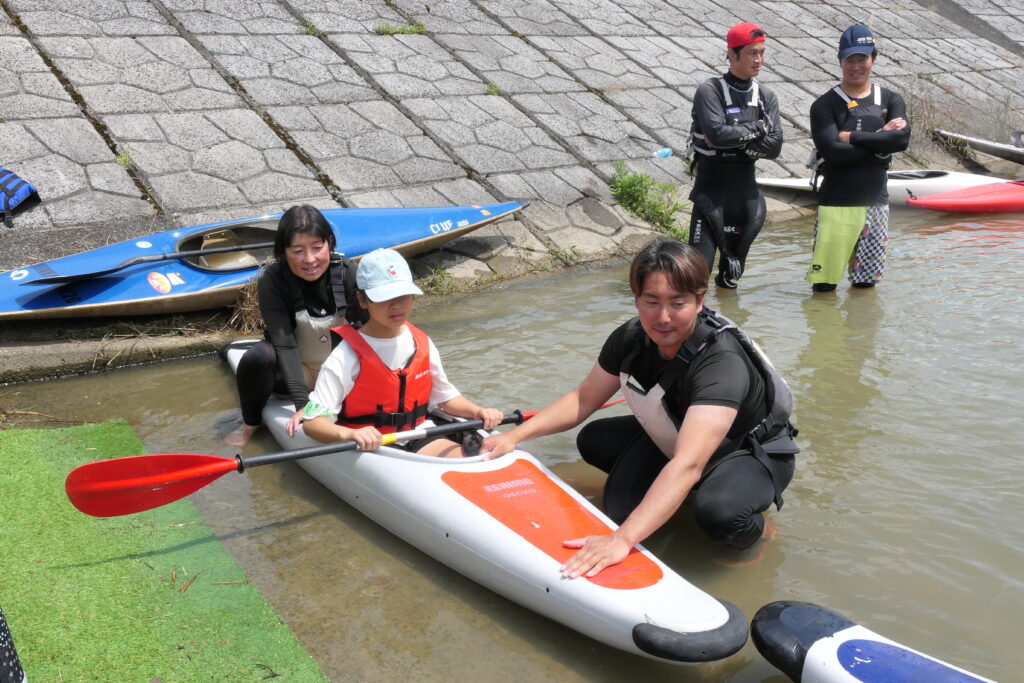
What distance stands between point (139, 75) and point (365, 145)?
73.4 inches

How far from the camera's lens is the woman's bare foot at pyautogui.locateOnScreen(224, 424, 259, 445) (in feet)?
13.0

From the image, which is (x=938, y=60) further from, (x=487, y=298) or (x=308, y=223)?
(x=308, y=223)

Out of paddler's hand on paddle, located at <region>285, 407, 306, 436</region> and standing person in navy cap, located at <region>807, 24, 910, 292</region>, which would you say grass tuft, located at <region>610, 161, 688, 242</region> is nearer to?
standing person in navy cap, located at <region>807, 24, 910, 292</region>

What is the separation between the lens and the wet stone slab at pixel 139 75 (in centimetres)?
675

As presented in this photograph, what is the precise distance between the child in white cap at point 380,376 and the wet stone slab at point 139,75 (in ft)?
14.3

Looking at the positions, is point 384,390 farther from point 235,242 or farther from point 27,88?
point 27,88

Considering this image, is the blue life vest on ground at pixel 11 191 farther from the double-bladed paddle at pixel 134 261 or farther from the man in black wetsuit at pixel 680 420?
the man in black wetsuit at pixel 680 420

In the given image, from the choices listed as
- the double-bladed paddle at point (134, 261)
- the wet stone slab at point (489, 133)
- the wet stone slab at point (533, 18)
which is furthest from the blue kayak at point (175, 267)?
the wet stone slab at point (533, 18)

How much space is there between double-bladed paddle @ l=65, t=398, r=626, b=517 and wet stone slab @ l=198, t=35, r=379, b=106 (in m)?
4.69

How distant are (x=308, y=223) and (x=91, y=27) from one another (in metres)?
5.26

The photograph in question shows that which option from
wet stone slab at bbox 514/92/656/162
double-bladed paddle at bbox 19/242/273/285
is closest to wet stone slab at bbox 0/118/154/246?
double-bladed paddle at bbox 19/242/273/285

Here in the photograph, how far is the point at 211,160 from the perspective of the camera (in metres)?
6.39

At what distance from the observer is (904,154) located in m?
9.50

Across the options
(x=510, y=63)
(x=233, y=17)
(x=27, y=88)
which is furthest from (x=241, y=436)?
(x=510, y=63)
